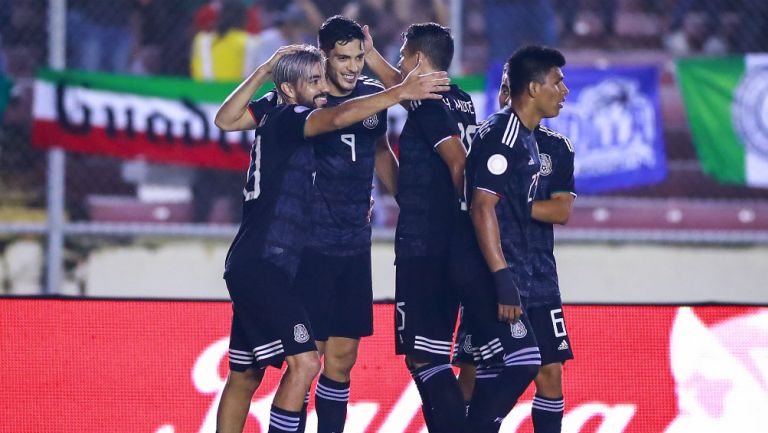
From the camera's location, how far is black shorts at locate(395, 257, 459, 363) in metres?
5.70

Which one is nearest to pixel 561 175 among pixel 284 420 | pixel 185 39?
pixel 284 420

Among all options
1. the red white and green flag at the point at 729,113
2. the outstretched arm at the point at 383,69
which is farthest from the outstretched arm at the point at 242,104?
the red white and green flag at the point at 729,113

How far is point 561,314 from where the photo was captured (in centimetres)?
576

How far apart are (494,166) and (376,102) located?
0.57 m

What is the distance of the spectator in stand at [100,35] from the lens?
9.65 meters

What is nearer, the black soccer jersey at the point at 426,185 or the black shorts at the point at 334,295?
the black soccer jersey at the point at 426,185

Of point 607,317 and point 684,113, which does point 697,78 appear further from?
point 607,317

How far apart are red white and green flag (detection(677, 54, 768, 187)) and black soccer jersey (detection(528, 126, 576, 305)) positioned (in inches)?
164

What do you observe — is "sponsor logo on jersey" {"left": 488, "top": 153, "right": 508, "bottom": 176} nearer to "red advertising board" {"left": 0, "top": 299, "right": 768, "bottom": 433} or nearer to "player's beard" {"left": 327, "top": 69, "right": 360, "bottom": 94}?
"player's beard" {"left": 327, "top": 69, "right": 360, "bottom": 94}

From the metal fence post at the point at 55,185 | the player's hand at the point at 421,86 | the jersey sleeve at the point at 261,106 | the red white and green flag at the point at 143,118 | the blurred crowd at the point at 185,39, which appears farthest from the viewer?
the blurred crowd at the point at 185,39

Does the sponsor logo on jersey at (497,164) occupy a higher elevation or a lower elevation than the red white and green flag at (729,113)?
lower

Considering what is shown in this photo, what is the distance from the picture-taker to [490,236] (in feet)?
17.5

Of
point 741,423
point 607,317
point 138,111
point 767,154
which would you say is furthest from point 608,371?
point 138,111

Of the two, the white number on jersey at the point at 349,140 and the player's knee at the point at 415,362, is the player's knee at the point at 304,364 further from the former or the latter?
the white number on jersey at the point at 349,140
